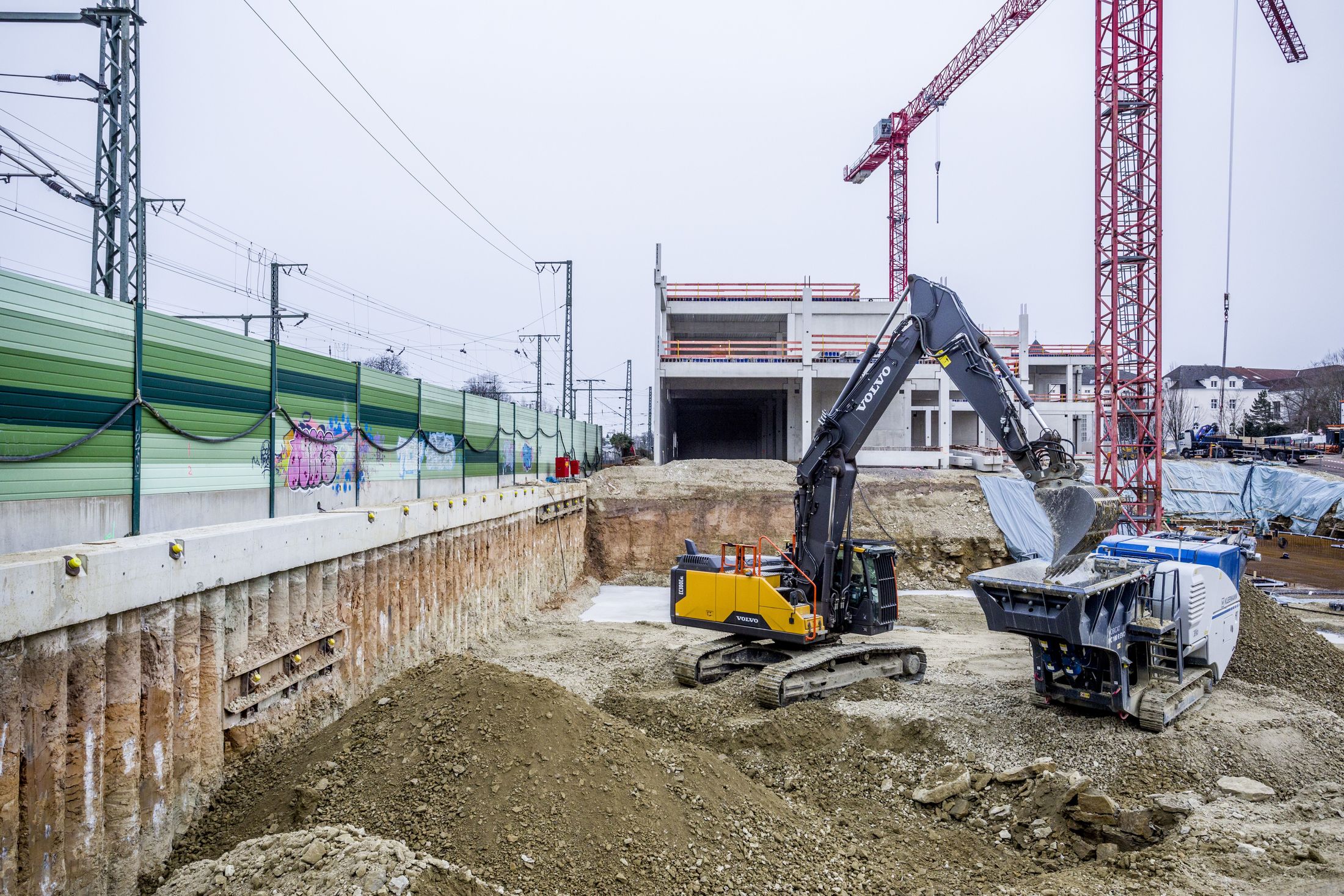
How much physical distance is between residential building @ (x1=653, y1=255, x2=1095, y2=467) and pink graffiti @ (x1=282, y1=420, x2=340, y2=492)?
20.3 metres

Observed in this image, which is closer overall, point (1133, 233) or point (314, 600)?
point (314, 600)

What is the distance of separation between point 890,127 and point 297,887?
2171 inches

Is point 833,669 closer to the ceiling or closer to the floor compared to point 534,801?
closer to the floor

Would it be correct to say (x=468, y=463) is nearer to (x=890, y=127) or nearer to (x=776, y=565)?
(x=776, y=565)

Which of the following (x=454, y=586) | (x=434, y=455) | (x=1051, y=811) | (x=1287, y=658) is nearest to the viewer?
(x=1051, y=811)

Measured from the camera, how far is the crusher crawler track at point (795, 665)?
36.5 ft

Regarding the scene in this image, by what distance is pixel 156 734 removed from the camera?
6.52 meters

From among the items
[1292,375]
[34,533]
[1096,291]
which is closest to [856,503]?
[1096,291]

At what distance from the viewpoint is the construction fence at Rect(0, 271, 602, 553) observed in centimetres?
675

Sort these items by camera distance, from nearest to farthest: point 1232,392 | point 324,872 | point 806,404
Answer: point 324,872 → point 806,404 → point 1232,392

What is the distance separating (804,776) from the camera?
29.6 feet

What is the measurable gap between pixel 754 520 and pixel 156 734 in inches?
836

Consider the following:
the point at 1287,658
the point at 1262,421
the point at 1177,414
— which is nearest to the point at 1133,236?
the point at 1287,658

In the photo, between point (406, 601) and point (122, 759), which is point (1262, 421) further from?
point (122, 759)
